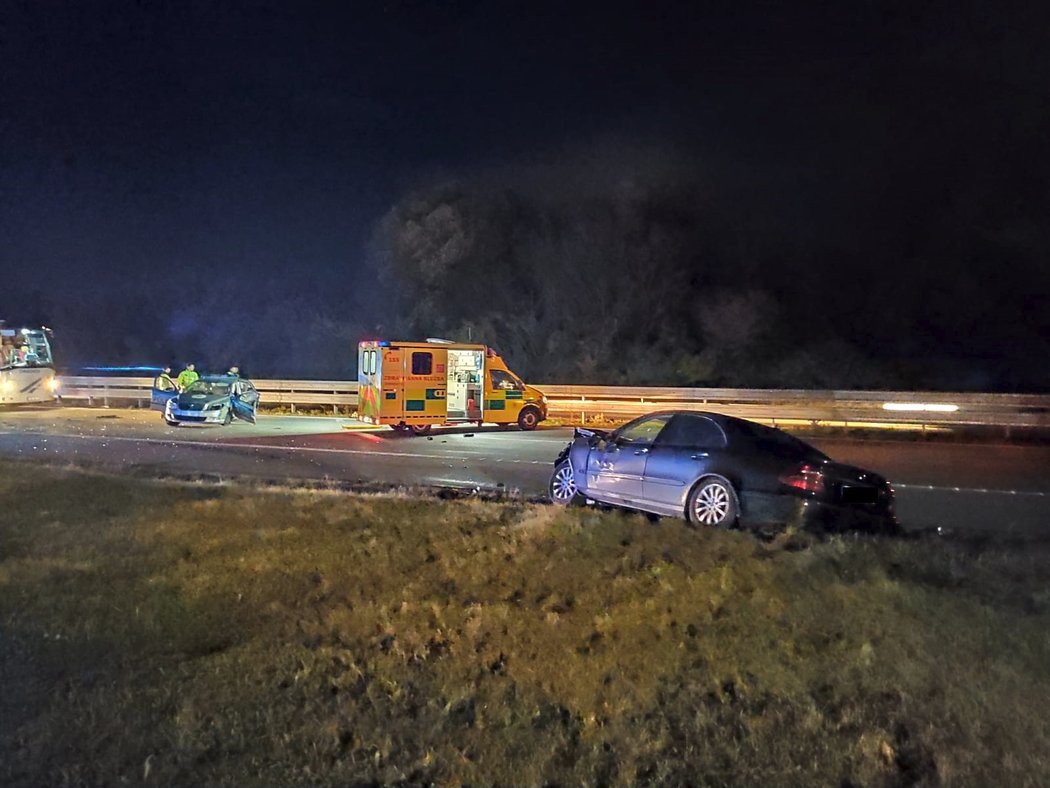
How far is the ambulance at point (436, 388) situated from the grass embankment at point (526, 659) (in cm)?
1377

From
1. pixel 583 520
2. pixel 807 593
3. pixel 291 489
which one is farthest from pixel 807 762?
pixel 291 489

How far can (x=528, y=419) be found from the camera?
88.7ft

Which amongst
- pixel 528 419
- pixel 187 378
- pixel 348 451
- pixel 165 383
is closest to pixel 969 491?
pixel 348 451

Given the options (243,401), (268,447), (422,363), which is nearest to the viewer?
(268,447)

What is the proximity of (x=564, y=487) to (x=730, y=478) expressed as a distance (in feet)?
9.53

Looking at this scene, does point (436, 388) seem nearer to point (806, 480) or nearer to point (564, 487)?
point (564, 487)

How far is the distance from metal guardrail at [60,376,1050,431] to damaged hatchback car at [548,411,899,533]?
52.9ft

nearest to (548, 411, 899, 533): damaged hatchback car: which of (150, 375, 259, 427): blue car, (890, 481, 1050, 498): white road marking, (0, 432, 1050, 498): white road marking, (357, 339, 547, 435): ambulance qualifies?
(890, 481, 1050, 498): white road marking

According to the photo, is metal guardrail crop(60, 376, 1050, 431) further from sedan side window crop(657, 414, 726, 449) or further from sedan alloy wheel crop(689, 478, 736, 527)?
sedan alloy wheel crop(689, 478, 736, 527)

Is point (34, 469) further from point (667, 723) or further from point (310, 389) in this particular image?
point (310, 389)

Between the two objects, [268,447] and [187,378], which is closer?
[268,447]

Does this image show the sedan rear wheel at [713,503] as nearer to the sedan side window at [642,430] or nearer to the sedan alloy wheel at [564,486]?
the sedan side window at [642,430]

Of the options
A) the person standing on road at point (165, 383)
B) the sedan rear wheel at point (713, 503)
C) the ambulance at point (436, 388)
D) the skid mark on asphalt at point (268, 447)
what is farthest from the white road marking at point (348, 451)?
the person standing on road at point (165, 383)

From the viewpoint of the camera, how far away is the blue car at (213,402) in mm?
27359
